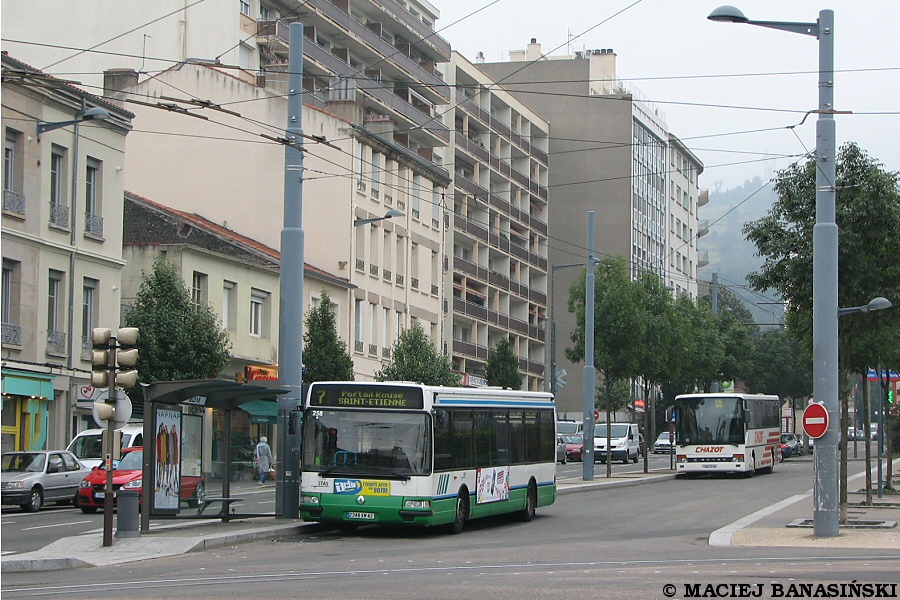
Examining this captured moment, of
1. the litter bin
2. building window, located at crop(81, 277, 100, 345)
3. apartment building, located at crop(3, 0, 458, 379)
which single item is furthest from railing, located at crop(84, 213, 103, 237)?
the litter bin

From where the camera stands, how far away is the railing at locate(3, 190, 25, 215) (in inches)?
1476

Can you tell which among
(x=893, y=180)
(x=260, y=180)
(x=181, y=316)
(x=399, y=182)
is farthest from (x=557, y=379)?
(x=893, y=180)

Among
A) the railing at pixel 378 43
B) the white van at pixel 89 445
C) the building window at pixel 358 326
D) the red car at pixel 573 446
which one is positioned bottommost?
the red car at pixel 573 446

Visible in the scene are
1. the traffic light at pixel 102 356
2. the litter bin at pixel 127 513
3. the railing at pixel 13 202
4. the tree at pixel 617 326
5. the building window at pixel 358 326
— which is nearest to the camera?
the traffic light at pixel 102 356

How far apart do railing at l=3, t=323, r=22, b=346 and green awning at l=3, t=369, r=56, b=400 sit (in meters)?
0.81

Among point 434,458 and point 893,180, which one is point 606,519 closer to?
point 434,458

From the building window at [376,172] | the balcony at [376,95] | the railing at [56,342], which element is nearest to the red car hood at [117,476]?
the railing at [56,342]

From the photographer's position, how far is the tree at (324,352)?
46250mm

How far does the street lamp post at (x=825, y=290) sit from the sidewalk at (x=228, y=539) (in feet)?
2.17

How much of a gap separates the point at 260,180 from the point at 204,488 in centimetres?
3299

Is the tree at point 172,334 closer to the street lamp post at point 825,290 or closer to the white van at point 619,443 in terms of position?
the street lamp post at point 825,290

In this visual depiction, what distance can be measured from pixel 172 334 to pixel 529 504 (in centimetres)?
1669

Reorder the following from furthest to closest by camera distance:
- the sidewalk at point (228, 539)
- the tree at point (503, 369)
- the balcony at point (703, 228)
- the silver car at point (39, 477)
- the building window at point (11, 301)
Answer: the balcony at point (703, 228) → the tree at point (503, 369) → the building window at point (11, 301) → the silver car at point (39, 477) → the sidewalk at point (228, 539)

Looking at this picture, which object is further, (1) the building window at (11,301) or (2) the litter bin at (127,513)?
(1) the building window at (11,301)
